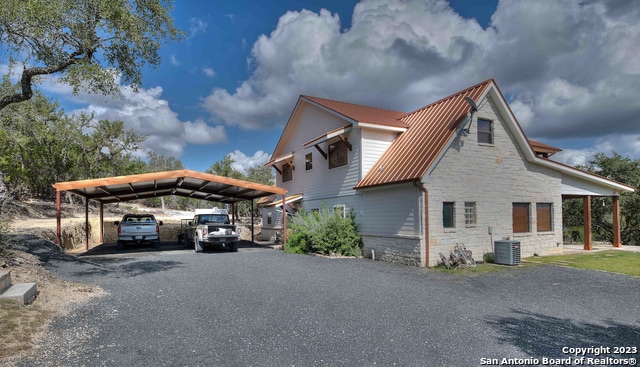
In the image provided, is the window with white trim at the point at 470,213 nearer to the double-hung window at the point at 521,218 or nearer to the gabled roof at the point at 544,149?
the double-hung window at the point at 521,218

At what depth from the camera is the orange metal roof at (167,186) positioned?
50.1 ft

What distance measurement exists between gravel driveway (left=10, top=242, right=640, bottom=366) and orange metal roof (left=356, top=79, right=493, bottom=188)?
4.04 metres

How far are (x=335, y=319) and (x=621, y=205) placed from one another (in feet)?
97.4

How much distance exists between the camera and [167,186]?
20.8 metres

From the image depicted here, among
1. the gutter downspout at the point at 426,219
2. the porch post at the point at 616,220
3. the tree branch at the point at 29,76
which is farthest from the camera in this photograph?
the porch post at the point at 616,220

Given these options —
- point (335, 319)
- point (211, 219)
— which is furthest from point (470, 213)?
point (211, 219)

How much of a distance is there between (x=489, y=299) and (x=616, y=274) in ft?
20.3

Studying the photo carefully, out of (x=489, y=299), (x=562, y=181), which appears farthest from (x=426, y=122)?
(x=489, y=299)

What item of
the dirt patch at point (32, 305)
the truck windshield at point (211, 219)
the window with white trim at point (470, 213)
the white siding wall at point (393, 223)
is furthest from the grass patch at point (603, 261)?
the dirt patch at point (32, 305)

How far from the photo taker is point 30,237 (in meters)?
14.7

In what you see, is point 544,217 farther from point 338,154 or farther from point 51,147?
point 51,147

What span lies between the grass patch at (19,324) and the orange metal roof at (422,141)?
1051 centimetres

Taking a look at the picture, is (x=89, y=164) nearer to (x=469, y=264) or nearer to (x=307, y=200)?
(x=307, y=200)

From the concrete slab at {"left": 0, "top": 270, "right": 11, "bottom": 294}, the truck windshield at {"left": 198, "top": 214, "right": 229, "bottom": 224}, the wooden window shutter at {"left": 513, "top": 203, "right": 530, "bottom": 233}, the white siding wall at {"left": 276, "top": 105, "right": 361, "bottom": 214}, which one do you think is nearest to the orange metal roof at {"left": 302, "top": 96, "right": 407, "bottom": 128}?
the white siding wall at {"left": 276, "top": 105, "right": 361, "bottom": 214}
